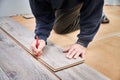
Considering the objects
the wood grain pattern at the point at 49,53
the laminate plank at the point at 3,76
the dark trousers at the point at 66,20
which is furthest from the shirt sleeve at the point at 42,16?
the dark trousers at the point at 66,20

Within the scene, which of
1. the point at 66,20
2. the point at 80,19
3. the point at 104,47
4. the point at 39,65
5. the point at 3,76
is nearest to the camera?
the point at 3,76

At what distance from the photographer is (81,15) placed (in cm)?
123

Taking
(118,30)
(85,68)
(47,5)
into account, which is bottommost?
(118,30)

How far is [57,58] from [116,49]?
588 mm

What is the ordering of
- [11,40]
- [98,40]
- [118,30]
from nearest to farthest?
1. [11,40]
2. [98,40]
3. [118,30]

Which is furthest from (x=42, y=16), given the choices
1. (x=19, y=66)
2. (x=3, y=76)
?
(x=3, y=76)

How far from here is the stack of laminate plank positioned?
1.03 metres

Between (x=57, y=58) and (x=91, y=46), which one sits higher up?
(x=57, y=58)

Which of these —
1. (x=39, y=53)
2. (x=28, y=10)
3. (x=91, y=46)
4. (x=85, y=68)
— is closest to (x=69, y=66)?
(x=85, y=68)

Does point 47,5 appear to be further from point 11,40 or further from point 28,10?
point 28,10

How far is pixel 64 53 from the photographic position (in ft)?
4.24

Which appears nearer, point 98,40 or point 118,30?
point 98,40

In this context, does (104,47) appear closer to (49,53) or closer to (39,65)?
(49,53)

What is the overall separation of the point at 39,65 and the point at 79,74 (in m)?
0.25
